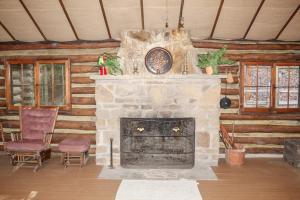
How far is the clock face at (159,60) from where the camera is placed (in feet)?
19.2

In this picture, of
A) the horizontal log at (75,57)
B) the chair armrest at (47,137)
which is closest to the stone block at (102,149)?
the chair armrest at (47,137)

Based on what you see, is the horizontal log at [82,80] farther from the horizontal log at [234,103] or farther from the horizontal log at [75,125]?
the horizontal log at [234,103]

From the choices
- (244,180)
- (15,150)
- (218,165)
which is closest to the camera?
(244,180)

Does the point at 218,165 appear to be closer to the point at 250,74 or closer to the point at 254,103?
the point at 254,103

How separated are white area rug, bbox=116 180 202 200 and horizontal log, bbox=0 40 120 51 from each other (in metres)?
3.21

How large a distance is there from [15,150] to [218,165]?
415 centimetres

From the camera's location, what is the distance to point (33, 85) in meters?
6.78

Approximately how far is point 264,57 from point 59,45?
15.7 ft

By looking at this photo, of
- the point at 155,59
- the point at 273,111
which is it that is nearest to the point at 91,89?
the point at 155,59

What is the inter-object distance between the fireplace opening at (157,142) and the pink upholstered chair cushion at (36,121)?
5.32 ft

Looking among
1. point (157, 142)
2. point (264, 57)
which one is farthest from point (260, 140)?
point (157, 142)

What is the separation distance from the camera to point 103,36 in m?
6.30

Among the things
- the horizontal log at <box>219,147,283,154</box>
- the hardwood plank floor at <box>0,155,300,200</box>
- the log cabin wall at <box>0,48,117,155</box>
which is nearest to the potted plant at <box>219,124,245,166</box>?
the hardwood plank floor at <box>0,155,300,200</box>

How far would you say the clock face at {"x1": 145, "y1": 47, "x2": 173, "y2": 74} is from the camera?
5867mm
